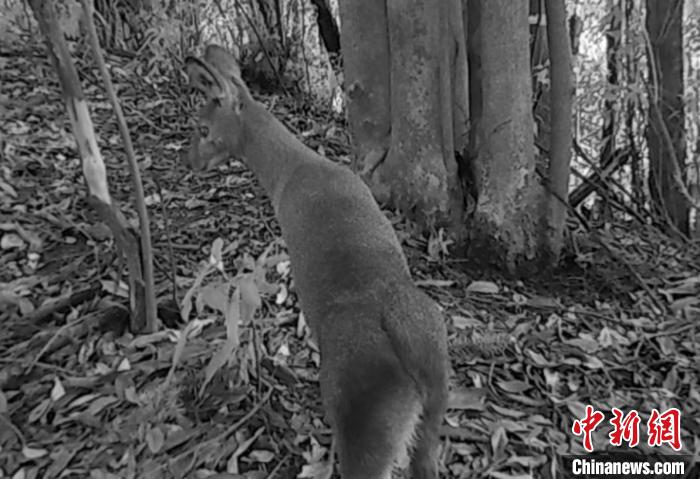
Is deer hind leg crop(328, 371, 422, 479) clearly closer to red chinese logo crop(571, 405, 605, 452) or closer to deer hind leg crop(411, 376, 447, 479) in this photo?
deer hind leg crop(411, 376, 447, 479)

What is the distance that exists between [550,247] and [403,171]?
77cm

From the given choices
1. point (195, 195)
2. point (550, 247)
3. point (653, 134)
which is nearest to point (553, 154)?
point (550, 247)

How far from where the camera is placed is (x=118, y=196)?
3967 millimetres

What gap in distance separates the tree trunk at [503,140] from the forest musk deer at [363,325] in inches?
34.0

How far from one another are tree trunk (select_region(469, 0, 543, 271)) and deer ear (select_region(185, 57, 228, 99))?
118cm

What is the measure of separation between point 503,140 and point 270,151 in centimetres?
105

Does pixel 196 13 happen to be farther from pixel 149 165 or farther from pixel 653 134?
pixel 653 134

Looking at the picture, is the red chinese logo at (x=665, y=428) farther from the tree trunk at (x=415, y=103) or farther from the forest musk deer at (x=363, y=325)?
the tree trunk at (x=415, y=103)

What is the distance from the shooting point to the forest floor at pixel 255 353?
2.37 metres

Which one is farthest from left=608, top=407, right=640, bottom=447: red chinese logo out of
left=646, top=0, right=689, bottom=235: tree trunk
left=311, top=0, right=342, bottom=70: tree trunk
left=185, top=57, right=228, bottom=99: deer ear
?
left=311, top=0, right=342, bottom=70: tree trunk

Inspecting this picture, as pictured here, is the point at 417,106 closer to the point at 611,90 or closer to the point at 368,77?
the point at 368,77

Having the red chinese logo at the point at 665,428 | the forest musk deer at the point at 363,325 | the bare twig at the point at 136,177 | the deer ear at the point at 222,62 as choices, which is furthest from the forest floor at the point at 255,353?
the deer ear at the point at 222,62

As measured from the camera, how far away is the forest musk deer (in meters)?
1.88

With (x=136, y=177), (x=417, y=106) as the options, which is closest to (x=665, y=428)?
(x=417, y=106)
